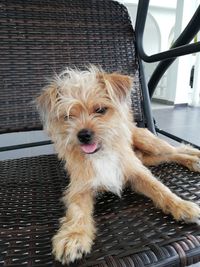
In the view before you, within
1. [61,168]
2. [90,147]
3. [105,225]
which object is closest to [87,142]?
[90,147]

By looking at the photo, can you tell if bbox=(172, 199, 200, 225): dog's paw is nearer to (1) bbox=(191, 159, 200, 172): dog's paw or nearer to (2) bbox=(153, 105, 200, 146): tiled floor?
(1) bbox=(191, 159, 200, 172): dog's paw

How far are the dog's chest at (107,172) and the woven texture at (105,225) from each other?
0.15 ft

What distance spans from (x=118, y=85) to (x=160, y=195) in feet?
1.54

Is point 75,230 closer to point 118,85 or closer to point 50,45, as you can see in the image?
point 118,85

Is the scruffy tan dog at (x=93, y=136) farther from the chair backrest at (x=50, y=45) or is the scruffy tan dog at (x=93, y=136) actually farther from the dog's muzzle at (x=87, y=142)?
the chair backrest at (x=50, y=45)

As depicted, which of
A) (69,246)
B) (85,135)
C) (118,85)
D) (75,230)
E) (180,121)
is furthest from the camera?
(180,121)

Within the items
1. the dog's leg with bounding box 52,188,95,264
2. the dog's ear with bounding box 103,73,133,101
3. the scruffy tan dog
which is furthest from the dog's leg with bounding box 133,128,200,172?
the dog's leg with bounding box 52,188,95,264

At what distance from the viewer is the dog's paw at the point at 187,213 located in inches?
30.8

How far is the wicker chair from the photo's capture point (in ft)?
2.15

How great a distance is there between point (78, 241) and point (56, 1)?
A: 3.75 feet

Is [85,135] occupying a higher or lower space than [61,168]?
higher

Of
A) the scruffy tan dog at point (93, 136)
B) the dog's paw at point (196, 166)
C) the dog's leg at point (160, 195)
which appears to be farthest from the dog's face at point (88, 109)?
the dog's paw at point (196, 166)

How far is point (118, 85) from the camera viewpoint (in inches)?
45.2

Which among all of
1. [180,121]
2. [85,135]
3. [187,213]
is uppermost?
[85,135]
